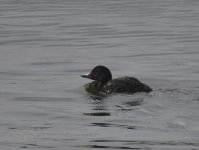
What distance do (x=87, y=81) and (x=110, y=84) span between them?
88.9 inches

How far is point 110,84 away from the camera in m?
17.2

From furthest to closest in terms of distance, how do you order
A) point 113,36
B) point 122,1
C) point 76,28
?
point 122,1
point 76,28
point 113,36

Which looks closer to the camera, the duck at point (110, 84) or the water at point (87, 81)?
the water at point (87, 81)

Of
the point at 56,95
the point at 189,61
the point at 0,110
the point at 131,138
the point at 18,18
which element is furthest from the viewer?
the point at 18,18

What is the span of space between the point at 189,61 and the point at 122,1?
27.8 metres

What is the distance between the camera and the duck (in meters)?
16.7

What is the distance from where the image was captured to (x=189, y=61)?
22.2m

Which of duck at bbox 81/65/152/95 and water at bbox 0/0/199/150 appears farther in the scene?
duck at bbox 81/65/152/95

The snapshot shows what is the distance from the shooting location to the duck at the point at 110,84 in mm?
16719

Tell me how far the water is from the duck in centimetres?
22

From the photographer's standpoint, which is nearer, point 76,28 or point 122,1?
point 76,28

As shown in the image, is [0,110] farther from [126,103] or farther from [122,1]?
[122,1]

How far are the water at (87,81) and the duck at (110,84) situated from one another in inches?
8.6

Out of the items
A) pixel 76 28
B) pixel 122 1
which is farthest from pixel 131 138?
pixel 122 1
